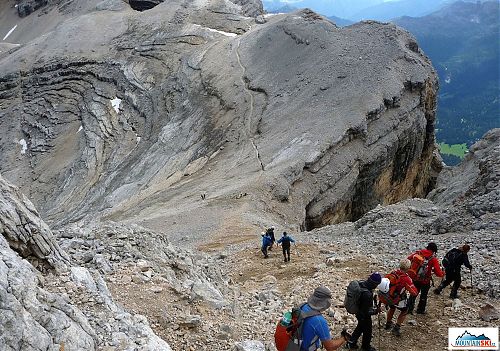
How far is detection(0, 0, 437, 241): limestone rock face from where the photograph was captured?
116 feet

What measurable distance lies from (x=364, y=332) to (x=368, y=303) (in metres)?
1.09

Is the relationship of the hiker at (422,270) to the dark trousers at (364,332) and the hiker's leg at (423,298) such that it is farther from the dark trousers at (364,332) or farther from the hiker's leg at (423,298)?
the dark trousers at (364,332)

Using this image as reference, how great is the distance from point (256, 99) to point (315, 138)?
13.0 metres

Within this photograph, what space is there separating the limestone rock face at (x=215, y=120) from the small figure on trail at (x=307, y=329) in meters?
19.4

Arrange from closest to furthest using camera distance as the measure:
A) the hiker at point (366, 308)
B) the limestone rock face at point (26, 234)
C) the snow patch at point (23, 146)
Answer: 1. the hiker at point (366, 308)
2. the limestone rock face at point (26, 234)
3. the snow patch at point (23, 146)

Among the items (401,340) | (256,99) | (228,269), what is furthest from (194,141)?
(401,340)

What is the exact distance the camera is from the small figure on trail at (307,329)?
7914 mm

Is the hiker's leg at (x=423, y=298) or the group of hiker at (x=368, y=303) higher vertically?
the group of hiker at (x=368, y=303)

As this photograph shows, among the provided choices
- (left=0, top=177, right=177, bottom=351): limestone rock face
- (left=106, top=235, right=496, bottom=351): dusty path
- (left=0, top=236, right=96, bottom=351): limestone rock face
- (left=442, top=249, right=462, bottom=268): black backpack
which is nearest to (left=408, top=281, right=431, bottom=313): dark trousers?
(left=106, top=235, right=496, bottom=351): dusty path

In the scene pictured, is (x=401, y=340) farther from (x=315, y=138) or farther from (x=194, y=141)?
(x=194, y=141)

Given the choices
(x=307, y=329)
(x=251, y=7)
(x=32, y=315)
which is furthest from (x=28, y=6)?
(x=307, y=329)

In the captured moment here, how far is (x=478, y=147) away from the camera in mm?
32844

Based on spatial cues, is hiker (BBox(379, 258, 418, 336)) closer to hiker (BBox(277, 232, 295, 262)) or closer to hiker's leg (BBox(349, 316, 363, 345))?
hiker's leg (BBox(349, 316, 363, 345))

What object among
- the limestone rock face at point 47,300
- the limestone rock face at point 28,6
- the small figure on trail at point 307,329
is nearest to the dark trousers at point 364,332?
the small figure on trail at point 307,329
